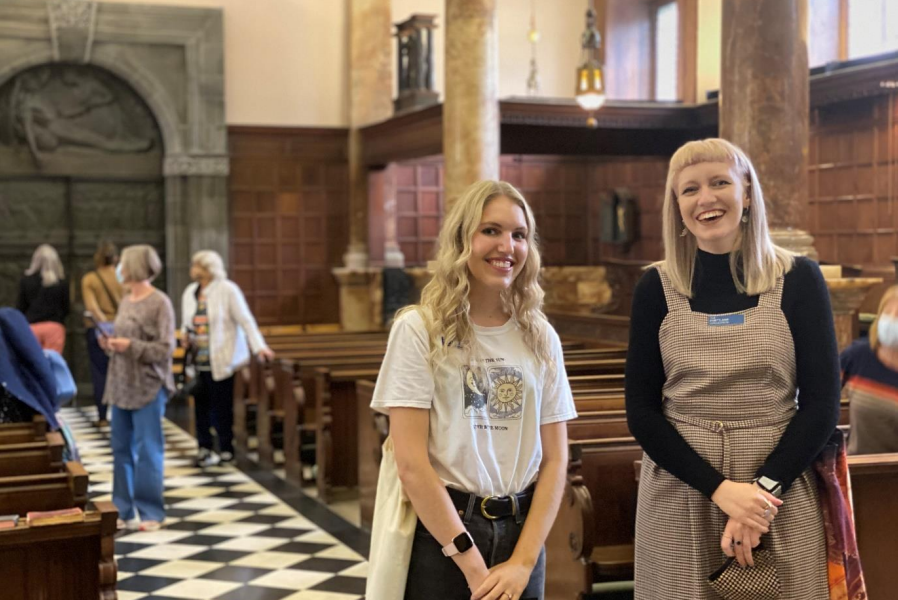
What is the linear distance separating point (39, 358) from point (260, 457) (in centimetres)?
404

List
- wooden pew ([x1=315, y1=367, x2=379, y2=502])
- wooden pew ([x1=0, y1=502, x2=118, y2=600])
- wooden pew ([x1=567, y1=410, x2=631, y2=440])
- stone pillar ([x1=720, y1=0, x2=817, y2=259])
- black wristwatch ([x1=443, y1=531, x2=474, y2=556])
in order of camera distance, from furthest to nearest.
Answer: wooden pew ([x1=315, y1=367, x2=379, y2=502]), stone pillar ([x1=720, y1=0, x2=817, y2=259]), wooden pew ([x1=567, y1=410, x2=631, y2=440]), wooden pew ([x1=0, y1=502, x2=118, y2=600]), black wristwatch ([x1=443, y1=531, x2=474, y2=556])

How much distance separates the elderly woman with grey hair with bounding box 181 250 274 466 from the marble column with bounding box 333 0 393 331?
6752 mm

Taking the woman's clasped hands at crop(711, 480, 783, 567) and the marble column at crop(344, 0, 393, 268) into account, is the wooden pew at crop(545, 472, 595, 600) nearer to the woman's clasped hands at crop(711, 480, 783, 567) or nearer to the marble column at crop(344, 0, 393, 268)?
the woman's clasped hands at crop(711, 480, 783, 567)

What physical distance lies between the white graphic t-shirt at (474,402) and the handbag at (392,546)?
0.11 metres

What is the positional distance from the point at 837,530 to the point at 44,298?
913 cm

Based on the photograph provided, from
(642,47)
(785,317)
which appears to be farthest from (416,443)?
(642,47)

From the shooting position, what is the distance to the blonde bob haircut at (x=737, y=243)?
107 inches

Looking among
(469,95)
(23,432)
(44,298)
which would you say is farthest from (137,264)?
(469,95)

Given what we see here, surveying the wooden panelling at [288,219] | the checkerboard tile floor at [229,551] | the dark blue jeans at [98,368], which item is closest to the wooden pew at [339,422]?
the checkerboard tile floor at [229,551]

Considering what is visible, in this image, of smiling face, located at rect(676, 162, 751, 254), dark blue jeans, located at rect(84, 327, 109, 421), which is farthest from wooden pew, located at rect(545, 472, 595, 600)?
dark blue jeans, located at rect(84, 327, 109, 421)

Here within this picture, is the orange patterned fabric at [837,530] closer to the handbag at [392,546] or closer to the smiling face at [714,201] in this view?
the smiling face at [714,201]

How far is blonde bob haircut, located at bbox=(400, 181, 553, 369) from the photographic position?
8.39 ft

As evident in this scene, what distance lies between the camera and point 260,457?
986cm

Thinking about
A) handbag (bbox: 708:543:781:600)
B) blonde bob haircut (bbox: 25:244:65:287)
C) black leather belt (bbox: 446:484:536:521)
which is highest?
blonde bob haircut (bbox: 25:244:65:287)
